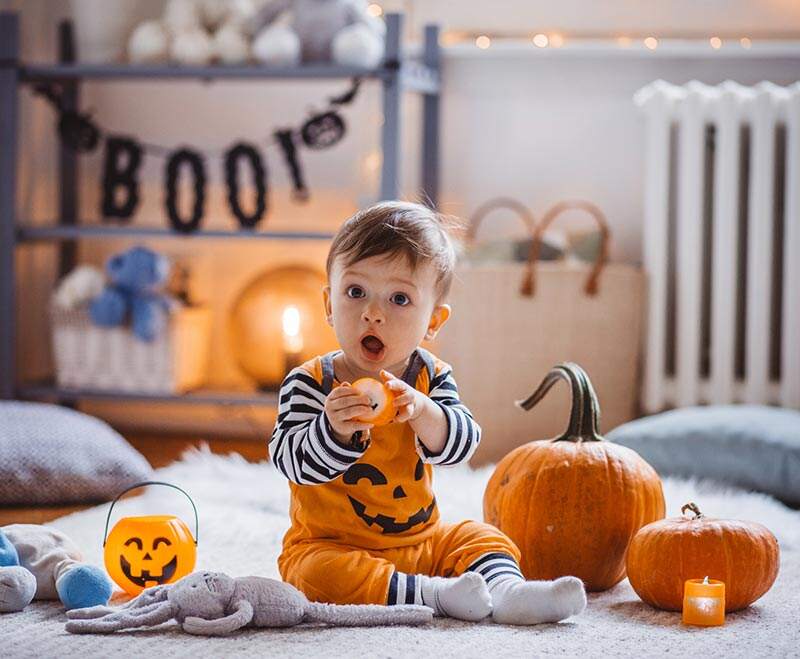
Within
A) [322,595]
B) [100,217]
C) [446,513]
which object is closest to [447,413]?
[322,595]

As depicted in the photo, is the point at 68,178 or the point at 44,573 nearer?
the point at 44,573

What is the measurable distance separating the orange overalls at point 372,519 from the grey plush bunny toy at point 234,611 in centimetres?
6

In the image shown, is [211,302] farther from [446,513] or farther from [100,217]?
[446,513]

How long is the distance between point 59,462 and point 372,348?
89cm

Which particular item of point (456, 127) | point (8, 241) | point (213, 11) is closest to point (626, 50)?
point (456, 127)

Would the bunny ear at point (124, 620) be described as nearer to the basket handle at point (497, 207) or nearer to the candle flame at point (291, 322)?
the candle flame at point (291, 322)

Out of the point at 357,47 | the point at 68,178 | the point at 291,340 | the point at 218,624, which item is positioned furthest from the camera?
the point at 68,178

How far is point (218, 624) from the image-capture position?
1218 mm

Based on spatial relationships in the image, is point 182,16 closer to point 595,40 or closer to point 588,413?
point 595,40

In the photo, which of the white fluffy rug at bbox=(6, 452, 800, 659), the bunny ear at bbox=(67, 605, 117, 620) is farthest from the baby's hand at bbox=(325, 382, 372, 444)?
the bunny ear at bbox=(67, 605, 117, 620)

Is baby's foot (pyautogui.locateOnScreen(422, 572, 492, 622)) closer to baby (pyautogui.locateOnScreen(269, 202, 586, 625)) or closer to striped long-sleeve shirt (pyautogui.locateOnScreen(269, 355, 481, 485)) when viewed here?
baby (pyautogui.locateOnScreen(269, 202, 586, 625))

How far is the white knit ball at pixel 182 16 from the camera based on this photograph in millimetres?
2705

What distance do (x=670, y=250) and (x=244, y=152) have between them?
3.27 ft

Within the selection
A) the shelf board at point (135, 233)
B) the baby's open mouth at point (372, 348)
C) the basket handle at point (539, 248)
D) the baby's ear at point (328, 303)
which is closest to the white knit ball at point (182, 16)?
the shelf board at point (135, 233)
